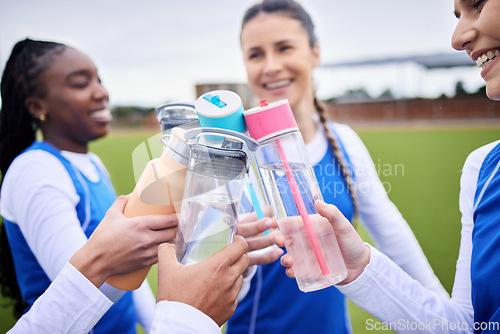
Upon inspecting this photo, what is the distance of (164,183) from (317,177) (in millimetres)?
547

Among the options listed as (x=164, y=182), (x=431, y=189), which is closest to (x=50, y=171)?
(x=164, y=182)

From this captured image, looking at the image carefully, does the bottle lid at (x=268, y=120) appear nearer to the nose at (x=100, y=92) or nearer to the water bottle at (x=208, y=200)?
the water bottle at (x=208, y=200)

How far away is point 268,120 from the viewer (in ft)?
1.70

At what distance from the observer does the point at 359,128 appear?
852cm

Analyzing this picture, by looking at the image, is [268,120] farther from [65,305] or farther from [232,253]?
[65,305]

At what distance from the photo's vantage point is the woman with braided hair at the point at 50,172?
0.71 meters

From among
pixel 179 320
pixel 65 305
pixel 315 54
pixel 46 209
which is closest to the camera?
pixel 179 320

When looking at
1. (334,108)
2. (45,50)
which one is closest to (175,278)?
(45,50)

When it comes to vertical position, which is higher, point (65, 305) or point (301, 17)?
point (301, 17)

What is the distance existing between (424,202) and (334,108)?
492 cm

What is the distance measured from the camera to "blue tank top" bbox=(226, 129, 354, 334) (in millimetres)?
954

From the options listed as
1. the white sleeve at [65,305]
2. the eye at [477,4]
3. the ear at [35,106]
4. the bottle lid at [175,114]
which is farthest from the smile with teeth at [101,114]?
the eye at [477,4]

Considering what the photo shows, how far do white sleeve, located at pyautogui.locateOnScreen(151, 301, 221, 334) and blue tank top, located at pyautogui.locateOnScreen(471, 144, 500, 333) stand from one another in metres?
Result: 0.42

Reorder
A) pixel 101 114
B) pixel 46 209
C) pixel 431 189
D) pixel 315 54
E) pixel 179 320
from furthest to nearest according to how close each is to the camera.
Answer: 1. pixel 431 189
2. pixel 315 54
3. pixel 101 114
4. pixel 46 209
5. pixel 179 320
